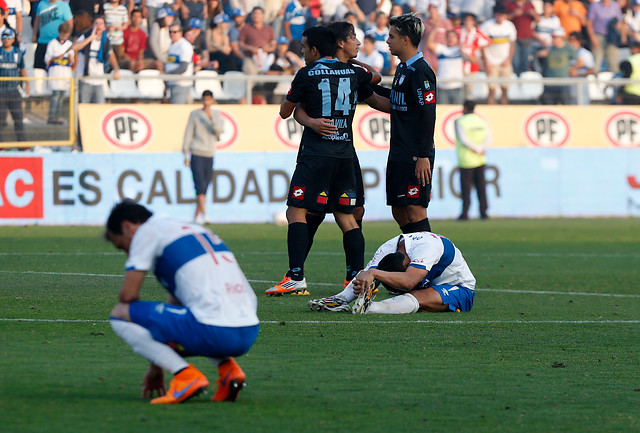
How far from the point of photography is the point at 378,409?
5211 mm

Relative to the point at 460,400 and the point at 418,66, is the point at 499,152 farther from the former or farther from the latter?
the point at 460,400

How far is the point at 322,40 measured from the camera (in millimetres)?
9617

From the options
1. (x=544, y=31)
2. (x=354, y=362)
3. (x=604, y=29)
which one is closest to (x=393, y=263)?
(x=354, y=362)

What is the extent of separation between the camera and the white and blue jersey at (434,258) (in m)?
8.53

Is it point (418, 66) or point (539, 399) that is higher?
point (418, 66)

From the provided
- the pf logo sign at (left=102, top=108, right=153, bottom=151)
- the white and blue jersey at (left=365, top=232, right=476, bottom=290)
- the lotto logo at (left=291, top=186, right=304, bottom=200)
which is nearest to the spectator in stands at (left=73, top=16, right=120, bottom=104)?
the pf logo sign at (left=102, top=108, right=153, bottom=151)

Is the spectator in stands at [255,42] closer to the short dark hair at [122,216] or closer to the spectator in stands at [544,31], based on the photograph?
the spectator in stands at [544,31]

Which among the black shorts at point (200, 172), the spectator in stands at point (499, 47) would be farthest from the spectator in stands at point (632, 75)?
the black shorts at point (200, 172)

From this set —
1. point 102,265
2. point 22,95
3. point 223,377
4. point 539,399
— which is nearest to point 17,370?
point 223,377

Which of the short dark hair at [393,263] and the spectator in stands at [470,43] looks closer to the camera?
the short dark hair at [393,263]

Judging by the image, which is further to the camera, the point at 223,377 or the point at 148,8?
the point at 148,8

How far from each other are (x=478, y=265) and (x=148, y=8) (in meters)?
10.3

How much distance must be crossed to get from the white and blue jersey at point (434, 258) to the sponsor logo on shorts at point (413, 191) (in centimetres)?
104

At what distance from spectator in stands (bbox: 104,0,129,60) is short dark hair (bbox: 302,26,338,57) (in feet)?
36.7
